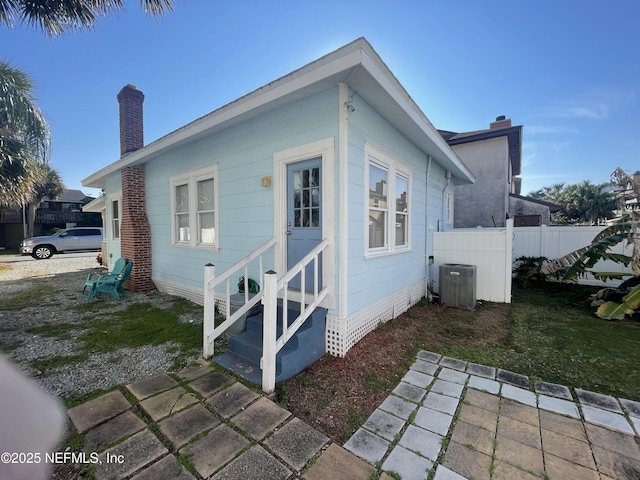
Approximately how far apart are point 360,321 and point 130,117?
848 cm

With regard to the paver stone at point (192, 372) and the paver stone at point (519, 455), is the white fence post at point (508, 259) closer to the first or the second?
the paver stone at point (519, 455)

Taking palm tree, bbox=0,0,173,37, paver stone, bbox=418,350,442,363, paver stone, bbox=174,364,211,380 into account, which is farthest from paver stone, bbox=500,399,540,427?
palm tree, bbox=0,0,173,37

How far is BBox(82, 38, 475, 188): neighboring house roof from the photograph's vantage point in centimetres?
277

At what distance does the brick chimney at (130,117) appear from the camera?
7.43m

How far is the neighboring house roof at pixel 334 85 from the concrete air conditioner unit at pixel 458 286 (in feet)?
8.60

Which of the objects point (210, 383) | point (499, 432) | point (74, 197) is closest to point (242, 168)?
point (210, 383)

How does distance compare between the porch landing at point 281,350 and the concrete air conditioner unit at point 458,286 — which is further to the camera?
the concrete air conditioner unit at point 458,286

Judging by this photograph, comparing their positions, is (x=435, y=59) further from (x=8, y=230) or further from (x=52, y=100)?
(x=8, y=230)

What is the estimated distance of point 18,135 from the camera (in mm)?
9266

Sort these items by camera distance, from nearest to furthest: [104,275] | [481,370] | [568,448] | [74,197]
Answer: [568,448] → [481,370] → [104,275] → [74,197]

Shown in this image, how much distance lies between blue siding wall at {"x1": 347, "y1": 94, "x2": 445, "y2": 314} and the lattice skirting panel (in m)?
0.12

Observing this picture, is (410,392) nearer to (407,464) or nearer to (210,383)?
(407,464)

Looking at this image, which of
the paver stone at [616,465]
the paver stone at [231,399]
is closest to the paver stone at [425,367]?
the paver stone at [616,465]

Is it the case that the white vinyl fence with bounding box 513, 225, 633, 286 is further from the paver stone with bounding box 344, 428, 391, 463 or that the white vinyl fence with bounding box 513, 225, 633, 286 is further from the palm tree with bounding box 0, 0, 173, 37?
the palm tree with bounding box 0, 0, 173, 37
